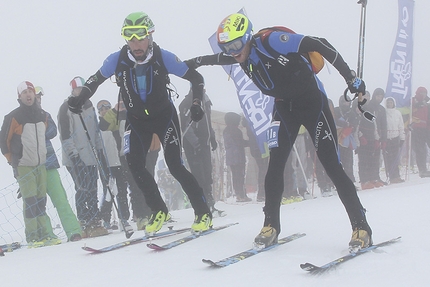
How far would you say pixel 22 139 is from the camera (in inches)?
262

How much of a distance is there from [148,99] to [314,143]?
1757 millimetres

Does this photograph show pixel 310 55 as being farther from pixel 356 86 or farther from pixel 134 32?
pixel 134 32

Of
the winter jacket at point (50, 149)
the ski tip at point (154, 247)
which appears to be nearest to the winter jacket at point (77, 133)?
the winter jacket at point (50, 149)

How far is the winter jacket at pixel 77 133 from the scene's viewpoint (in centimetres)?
726

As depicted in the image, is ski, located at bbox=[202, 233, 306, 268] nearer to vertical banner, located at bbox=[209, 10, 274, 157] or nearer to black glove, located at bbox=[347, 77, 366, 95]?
black glove, located at bbox=[347, 77, 366, 95]

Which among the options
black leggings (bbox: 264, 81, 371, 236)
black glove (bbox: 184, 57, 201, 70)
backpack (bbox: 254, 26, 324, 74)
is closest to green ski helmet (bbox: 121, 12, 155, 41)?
black glove (bbox: 184, 57, 201, 70)

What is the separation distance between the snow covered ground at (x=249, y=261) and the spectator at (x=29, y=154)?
1371 millimetres

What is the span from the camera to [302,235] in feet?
15.5

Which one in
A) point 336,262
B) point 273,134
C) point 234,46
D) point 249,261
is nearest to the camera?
point 336,262

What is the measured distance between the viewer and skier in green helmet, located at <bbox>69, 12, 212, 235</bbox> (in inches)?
195

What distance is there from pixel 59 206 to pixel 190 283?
4245 millimetres

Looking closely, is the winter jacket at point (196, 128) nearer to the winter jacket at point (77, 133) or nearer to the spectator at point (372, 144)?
the winter jacket at point (77, 133)

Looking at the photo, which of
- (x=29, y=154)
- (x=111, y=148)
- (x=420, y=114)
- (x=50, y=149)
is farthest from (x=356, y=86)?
(x=420, y=114)

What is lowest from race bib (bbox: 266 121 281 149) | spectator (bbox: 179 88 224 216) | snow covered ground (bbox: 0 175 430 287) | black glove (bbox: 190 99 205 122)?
snow covered ground (bbox: 0 175 430 287)
